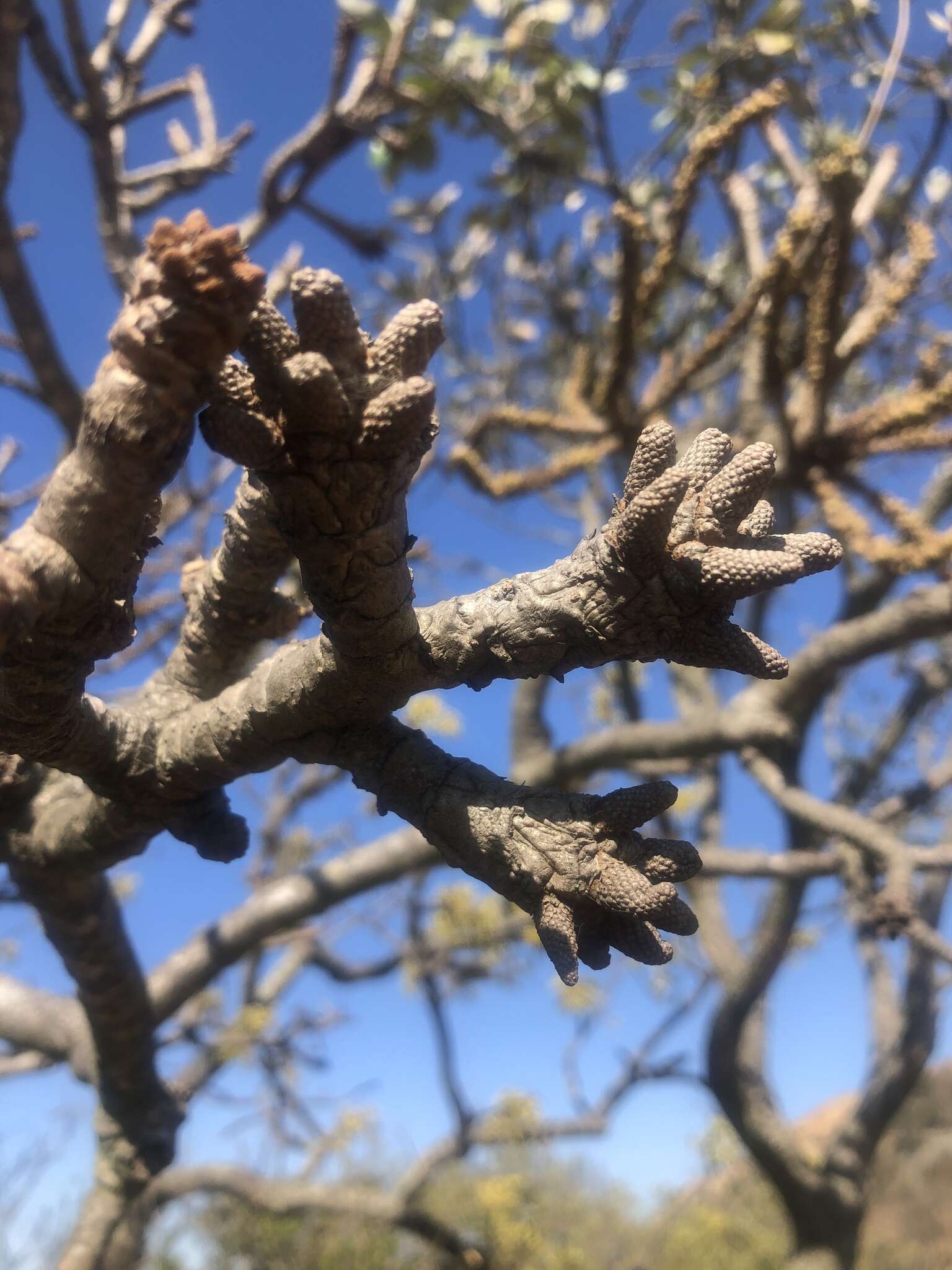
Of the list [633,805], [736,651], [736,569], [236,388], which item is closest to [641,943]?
[633,805]

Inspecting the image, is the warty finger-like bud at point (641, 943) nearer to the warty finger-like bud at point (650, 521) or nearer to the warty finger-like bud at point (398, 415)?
the warty finger-like bud at point (650, 521)

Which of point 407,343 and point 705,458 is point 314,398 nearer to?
point 407,343

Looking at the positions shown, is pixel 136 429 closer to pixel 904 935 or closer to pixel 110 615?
pixel 110 615

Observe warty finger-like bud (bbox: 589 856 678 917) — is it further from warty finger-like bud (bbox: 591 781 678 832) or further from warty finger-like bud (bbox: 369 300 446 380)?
warty finger-like bud (bbox: 369 300 446 380)

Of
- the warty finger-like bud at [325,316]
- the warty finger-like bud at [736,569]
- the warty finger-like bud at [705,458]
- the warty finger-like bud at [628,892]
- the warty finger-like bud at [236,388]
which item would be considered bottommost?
the warty finger-like bud at [628,892]

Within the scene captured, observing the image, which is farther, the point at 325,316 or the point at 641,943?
the point at 641,943

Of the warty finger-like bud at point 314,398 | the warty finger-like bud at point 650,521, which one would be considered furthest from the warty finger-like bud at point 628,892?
the warty finger-like bud at point 314,398
